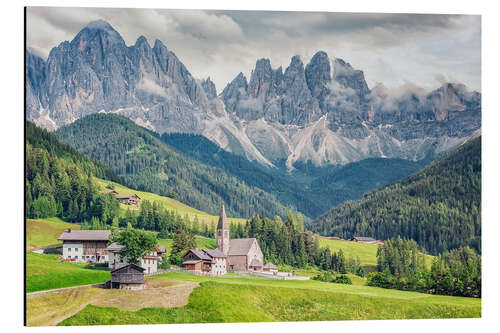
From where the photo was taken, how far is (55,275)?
92.9 metres

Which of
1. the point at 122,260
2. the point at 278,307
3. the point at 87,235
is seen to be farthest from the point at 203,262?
the point at 278,307

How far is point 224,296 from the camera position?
89812 mm

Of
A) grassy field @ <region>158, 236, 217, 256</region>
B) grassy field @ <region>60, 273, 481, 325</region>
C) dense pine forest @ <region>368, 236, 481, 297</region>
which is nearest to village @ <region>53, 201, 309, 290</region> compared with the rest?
grassy field @ <region>60, 273, 481, 325</region>

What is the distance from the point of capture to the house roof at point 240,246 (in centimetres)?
12381

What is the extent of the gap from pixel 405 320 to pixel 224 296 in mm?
22903

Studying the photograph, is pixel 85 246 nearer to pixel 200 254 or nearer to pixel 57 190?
pixel 200 254

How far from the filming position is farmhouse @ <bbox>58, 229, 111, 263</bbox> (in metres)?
111

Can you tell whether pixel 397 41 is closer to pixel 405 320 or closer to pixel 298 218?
pixel 298 218

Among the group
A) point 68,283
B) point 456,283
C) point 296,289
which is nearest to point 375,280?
point 456,283

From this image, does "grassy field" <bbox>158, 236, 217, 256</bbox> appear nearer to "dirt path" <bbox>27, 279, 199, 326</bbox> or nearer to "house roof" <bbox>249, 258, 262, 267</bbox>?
"house roof" <bbox>249, 258, 262, 267</bbox>

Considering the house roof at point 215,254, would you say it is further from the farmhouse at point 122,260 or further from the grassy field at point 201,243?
the grassy field at point 201,243

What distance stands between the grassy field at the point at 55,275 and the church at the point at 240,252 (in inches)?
1054

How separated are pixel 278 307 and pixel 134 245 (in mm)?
24806

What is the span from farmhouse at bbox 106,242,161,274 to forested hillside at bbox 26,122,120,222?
121ft
